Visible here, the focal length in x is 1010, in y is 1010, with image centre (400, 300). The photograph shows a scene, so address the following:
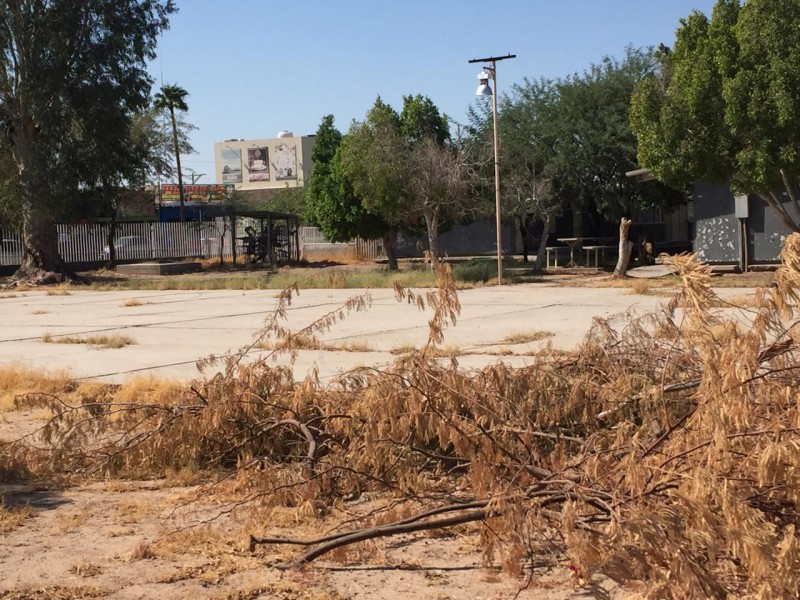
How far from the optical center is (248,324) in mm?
18125

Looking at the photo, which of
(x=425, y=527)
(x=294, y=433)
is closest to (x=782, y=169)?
(x=294, y=433)

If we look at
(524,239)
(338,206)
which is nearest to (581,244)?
(524,239)

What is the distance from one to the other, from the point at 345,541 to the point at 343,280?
2555 centimetres

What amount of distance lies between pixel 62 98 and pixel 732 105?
2333 cm

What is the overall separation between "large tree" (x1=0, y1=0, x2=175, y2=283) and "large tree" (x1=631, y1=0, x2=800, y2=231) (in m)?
19.9

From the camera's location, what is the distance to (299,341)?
24.3 ft

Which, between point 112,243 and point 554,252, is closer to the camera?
point 554,252

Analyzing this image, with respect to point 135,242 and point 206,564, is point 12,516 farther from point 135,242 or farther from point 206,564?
point 135,242

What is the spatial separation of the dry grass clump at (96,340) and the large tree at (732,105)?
1468cm

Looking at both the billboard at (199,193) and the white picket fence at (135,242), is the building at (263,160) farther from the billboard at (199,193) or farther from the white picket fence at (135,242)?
the white picket fence at (135,242)

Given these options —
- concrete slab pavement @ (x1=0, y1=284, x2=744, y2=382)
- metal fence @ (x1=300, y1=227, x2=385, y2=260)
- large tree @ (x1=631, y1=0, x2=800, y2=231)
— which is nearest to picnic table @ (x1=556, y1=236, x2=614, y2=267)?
concrete slab pavement @ (x1=0, y1=284, x2=744, y2=382)

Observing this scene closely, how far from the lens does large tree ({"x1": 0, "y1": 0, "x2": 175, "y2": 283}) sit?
34.8 metres

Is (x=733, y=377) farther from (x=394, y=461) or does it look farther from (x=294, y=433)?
(x=294, y=433)

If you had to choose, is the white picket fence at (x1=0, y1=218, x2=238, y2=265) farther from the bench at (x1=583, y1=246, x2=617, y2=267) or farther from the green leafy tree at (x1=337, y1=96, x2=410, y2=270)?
the bench at (x1=583, y1=246, x2=617, y2=267)
